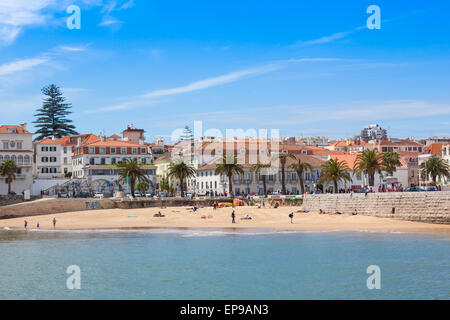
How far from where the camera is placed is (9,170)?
8875 centimetres

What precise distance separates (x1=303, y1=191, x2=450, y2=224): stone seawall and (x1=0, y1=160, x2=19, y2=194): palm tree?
1947 inches

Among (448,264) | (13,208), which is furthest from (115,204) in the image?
(448,264)

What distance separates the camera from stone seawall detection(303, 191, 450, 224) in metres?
58.8

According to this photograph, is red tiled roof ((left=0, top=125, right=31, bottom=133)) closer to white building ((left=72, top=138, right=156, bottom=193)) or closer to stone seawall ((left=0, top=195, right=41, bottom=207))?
white building ((left=72, top=138, right=156, bottom=193))

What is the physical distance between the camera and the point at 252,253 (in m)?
45.4

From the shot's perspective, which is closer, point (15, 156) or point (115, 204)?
point (115, 204)

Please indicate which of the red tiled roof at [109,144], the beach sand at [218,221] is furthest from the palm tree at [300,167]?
the red tiled roof at [109,144]

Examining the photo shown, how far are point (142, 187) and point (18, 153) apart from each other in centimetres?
2156

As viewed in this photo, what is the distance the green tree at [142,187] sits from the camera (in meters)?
96.6

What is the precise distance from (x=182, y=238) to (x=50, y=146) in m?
61.5

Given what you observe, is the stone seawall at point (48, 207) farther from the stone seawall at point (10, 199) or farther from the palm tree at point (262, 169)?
the palm tree at point (262, 169)

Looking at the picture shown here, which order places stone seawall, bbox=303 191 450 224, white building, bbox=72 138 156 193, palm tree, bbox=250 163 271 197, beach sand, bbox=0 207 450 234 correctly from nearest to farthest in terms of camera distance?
stone seawall, bbox=303 191 450 224, beach sand, bbox=0 207 450 234, palm tree, bbox=250 163 271 197, white building, bbox=72 138 156 193

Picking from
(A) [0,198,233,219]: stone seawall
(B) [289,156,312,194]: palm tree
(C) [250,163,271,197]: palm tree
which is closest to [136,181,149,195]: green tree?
(A) [0,198,233,219]: stone seawall
